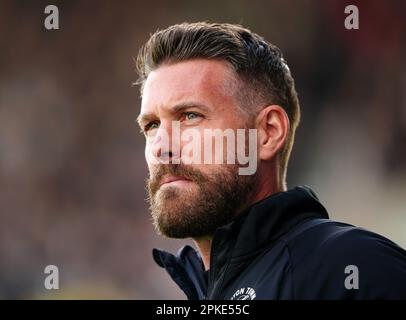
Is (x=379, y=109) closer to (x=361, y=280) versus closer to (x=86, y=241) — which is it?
(x=86, y=241)

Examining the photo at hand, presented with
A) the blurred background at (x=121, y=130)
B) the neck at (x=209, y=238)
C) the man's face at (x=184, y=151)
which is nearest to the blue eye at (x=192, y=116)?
the man's face at (x=184, y=151)

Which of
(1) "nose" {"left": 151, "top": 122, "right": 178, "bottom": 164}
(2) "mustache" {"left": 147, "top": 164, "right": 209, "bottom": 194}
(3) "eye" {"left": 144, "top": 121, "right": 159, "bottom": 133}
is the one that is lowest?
(2) "mustache" {"left": 147, "top": 164, "right": 209, "bottom": 194}

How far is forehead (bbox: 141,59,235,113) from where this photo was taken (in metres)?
1.57

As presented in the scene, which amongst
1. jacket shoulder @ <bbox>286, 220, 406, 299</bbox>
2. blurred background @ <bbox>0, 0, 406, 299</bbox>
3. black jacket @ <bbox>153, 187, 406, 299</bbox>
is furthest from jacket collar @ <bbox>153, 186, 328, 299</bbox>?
blurred background @ <bbox>0, 0, 406, 299</bbox>

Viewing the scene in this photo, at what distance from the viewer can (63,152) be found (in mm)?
5371

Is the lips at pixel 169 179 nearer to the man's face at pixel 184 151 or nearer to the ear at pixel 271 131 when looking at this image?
the man's face at pixel 184 151

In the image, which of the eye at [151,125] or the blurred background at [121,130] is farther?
the blurred background at [121,130]

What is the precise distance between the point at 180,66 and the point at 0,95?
14.0 feet

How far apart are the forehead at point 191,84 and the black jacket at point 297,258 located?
30cm

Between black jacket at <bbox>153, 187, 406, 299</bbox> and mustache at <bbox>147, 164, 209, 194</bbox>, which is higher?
mustache at <bbox>147, 164, 209, 194</bbox>

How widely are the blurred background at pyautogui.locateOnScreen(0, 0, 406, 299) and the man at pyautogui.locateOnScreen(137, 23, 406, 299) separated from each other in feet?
10.5

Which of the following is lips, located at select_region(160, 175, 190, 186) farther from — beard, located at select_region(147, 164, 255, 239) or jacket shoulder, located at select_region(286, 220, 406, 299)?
jacket shoulder, located at select_region(286, 220, 406, 299)

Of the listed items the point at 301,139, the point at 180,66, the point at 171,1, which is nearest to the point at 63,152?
the point at 171,1

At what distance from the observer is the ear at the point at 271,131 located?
1.62m
